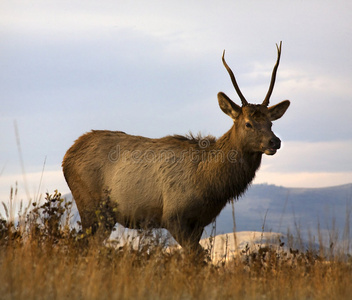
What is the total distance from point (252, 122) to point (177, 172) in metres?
1.42

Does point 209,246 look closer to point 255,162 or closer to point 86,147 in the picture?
point 255,162

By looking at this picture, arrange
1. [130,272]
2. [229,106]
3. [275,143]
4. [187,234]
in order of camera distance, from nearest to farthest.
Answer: [130,272] → [275,143] → [187,234] → [229,106]

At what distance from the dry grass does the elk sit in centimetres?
81

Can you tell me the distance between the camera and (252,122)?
823 centimetres

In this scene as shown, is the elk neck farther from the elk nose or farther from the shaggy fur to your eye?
the elk nose

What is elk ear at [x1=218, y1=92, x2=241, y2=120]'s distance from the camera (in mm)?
8531

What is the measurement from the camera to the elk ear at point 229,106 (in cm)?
853

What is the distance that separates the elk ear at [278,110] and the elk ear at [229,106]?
0.62 m

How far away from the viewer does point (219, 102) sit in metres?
8.63

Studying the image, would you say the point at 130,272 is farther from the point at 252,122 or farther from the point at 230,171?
the point at 252,122

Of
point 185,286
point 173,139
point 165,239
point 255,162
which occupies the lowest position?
point 185,286

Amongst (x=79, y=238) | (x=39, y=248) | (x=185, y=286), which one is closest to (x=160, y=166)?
(x=79, y=238)

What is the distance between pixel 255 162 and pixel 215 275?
2.36 meters

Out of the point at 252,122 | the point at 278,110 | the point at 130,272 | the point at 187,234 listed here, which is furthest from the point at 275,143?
the point at 130,272
